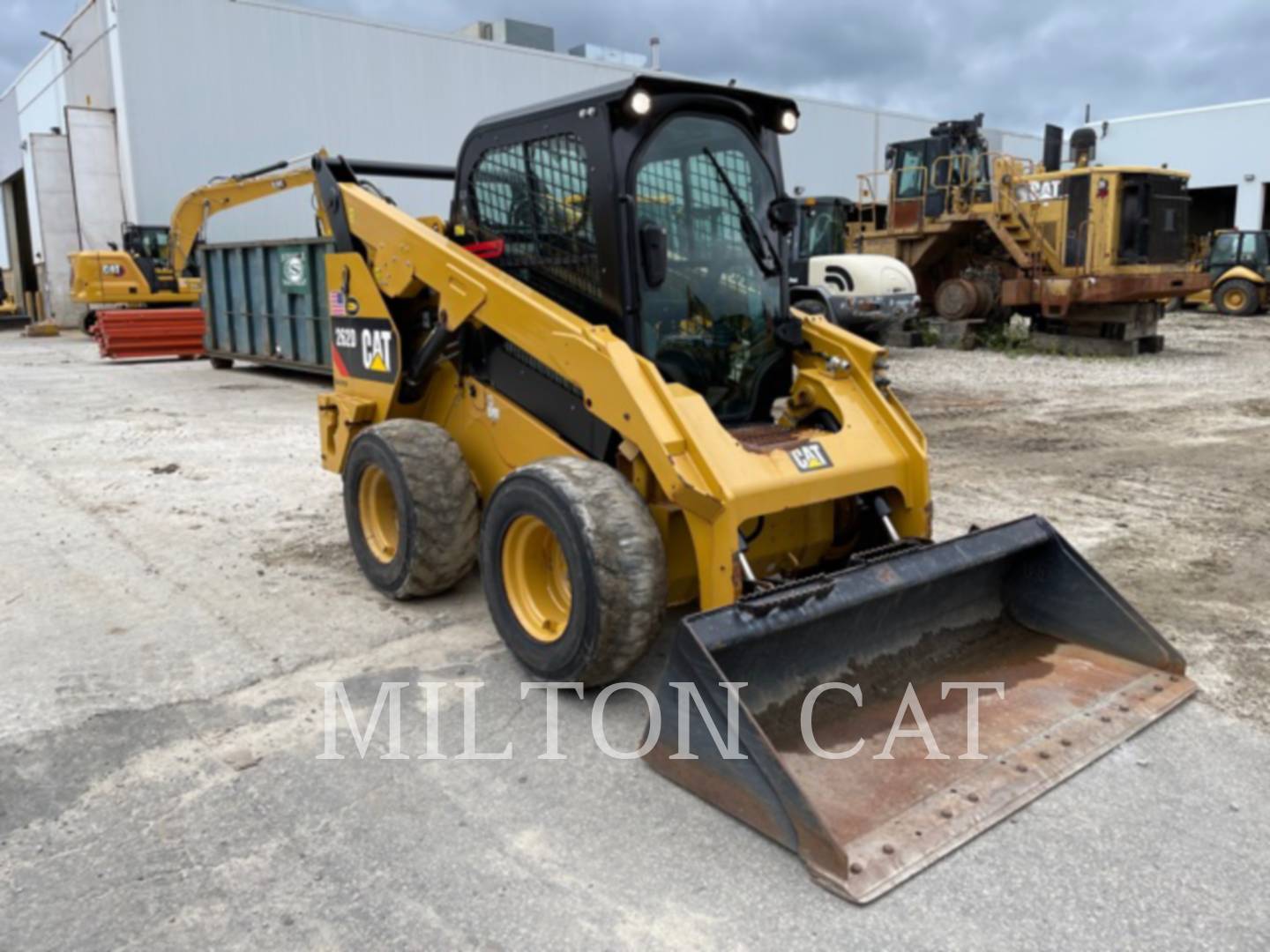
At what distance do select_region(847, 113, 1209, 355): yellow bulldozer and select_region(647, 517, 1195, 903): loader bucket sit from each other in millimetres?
13142

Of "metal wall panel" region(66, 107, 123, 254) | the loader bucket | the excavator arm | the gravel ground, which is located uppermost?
"metal wall panel" region(66, 107, 123, 254)

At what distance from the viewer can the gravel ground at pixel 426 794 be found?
258 cm

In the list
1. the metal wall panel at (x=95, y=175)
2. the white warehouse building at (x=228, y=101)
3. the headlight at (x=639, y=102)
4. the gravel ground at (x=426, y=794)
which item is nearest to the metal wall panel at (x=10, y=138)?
the white warehouse building at (x=228, y=101)

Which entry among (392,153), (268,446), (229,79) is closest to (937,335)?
(268,446)

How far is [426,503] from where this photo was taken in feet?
14.8

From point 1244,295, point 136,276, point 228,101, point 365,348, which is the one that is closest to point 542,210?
point 365,348

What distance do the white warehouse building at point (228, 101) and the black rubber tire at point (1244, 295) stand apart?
17099mm

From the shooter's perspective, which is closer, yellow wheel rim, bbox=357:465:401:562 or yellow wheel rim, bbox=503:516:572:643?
yellow wheel rim, bbox=503:516:572:643

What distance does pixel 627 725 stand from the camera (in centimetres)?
363

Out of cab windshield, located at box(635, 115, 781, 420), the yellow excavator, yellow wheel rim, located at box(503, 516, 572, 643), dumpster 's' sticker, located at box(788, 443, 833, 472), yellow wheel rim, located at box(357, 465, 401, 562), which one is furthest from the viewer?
the yellow excavator

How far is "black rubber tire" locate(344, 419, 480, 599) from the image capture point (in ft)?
14.8

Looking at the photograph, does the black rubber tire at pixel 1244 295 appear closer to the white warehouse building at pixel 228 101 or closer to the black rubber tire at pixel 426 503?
the white warehouse building at pixel 228 101

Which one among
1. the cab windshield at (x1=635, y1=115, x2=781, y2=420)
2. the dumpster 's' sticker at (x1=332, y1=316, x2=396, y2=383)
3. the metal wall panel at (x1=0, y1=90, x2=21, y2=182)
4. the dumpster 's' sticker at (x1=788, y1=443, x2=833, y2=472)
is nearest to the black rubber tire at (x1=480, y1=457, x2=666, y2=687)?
the dumpster 's' sticker at (x1=788, y1=443, x2=833, y2=472)

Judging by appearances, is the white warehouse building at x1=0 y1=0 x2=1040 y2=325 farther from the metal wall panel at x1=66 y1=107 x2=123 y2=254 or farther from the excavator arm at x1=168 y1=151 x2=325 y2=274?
the excavator arm at x1=168 y1=151 x2=325 y2=274
